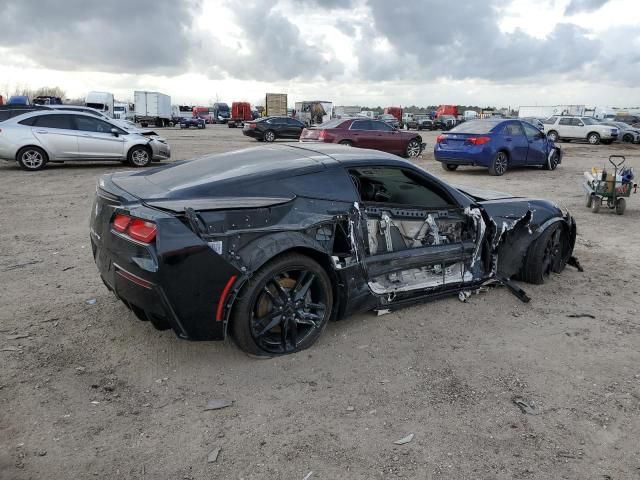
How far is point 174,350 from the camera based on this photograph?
367 cm

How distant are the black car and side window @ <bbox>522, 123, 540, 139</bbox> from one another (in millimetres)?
14229

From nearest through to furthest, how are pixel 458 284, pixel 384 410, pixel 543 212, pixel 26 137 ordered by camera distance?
pixel 384 410, pixel 458 284, pixel 543 212, pixel 26 137

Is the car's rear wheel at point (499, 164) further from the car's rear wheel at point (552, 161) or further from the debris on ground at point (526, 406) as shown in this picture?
the debris on ground at point (526, 406)

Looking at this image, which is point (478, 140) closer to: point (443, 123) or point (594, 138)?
point (594, 138)

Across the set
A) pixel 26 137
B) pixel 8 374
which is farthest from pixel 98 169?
pixel 8 374

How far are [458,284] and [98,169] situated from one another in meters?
11.5

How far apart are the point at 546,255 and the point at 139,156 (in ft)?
37.5

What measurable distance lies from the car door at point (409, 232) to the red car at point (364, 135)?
12.1 meters

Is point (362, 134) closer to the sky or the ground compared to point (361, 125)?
closer to the ground

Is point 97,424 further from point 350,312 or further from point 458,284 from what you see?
point 458,284

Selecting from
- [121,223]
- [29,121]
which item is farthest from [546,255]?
[29,121]

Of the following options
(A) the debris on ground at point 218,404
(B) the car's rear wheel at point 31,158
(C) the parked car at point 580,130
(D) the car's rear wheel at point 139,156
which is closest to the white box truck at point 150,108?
(C) the parked car at point 580,130

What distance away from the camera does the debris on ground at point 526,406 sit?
307 cm

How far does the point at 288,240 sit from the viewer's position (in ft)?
11.1
